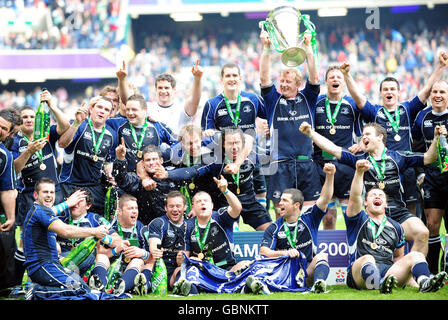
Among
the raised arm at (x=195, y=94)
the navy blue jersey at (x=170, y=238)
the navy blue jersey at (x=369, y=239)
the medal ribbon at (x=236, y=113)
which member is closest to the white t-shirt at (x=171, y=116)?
the raised arm at (x=195, y=94)

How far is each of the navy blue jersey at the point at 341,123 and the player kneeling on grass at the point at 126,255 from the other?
2241 millimetres

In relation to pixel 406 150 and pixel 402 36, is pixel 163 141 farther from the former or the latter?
pixel 402 36

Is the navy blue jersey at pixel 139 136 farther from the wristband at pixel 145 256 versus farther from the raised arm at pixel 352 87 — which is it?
the raised arm at pixel 352 87

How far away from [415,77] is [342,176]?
A: 53.5 ft

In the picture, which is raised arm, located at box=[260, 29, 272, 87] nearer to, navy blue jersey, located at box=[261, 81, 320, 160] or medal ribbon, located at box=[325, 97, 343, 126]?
navy blue jersey, located at box=[261, 81, 320, 160]

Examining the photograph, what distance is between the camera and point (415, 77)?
21453 millimetres

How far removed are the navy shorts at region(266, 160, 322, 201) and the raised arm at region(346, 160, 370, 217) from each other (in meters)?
0.80

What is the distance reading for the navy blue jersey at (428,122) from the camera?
652 cm

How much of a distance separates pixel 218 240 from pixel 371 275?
153 centimetres

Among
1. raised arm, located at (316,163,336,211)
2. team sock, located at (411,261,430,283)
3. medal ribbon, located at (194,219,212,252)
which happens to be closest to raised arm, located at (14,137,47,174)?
medal ribbon, located at (194,219,212,252)

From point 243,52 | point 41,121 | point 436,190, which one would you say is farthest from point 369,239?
point 243,52

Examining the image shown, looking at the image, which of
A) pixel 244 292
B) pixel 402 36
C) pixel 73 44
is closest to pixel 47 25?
pixel 73 44

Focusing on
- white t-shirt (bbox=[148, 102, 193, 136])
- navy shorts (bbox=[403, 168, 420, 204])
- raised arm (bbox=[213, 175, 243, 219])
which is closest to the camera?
raised arm (bbox=[213, 175, 243, 219])

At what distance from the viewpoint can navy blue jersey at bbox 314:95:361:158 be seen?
259 inches
